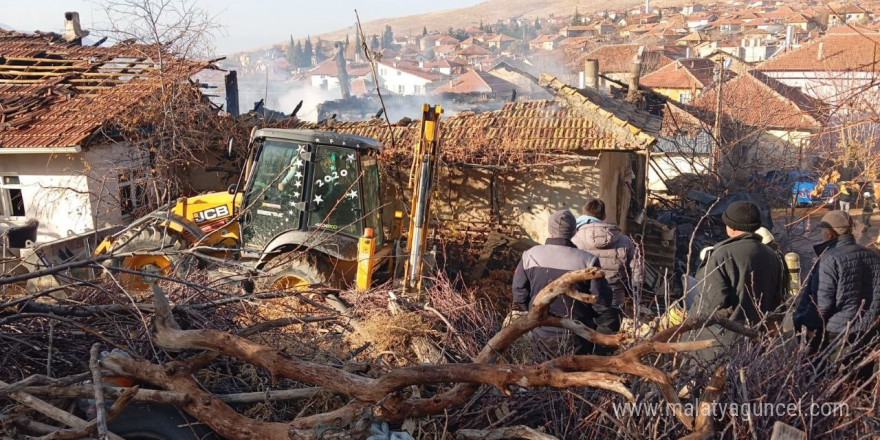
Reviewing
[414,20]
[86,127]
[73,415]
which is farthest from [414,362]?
[414,20]

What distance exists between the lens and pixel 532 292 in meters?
5.26

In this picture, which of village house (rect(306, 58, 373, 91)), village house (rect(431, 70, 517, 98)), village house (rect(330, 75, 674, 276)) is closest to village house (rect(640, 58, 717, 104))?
village house (rect(431, 70, 517, 98))

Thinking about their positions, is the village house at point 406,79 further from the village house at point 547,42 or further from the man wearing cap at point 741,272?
the man wearing cap at point 741,272

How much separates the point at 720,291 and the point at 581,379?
2.16 meters

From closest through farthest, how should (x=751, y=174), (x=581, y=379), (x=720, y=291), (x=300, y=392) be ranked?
(x=581, y=379) → (x=300, y=392) → (x=720, y=291) → (x=751, y=174)

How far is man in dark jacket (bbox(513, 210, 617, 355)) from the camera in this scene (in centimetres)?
503

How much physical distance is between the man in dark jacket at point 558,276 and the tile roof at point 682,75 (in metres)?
33.3

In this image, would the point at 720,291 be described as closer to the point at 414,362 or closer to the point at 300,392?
the point at 414,362

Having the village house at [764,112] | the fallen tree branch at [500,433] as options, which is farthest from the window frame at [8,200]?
the village house at [764,112]

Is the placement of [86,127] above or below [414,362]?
above

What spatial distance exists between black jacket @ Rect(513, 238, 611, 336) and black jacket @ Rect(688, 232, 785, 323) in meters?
0.69

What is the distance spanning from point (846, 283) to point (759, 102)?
79.0 ft

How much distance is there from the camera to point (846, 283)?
496 cm

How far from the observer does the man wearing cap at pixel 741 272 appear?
16.1ft
